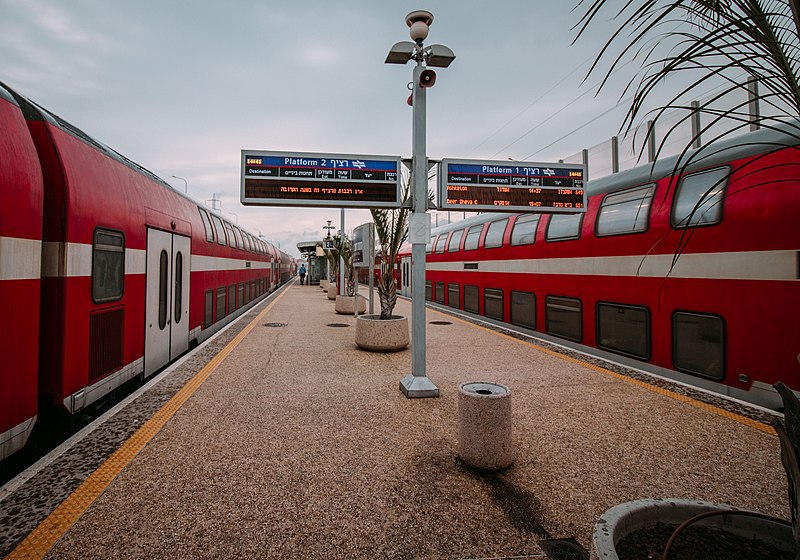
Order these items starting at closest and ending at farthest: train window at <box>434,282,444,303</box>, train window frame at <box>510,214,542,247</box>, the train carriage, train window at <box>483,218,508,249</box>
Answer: the train carriage
train window frame at <box>510,214,542,247</box>
train window at <box>483,218,508,249</box>
train window at <box>434,282,444,303</box>

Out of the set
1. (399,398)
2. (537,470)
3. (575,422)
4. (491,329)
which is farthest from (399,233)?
(537,470)

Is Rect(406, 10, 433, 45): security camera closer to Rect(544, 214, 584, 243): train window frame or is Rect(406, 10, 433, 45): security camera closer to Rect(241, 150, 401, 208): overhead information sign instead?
Rect(241, 150, 401, 208): overhead information sign

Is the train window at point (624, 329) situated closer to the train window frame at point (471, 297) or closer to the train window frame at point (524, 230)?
the train window frame at point (524, 230)

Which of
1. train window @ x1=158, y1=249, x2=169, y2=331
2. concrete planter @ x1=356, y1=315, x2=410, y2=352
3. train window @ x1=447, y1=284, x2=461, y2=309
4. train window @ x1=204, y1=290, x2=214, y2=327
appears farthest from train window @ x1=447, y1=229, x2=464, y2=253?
train window @ x1=158, y1=249, x2=169, y2=331

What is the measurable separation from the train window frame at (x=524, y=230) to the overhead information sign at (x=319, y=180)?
13.2 feet

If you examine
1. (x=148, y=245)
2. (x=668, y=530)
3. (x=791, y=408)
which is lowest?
(x=668, y=530)

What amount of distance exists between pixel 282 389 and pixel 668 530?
14.4 ft

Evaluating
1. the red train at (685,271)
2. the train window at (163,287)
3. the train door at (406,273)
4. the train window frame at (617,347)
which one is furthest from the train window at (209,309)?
the train door at (406,273)

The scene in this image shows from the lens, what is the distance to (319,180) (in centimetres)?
548

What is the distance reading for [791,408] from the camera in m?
1.52

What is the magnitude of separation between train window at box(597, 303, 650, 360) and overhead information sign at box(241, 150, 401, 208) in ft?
12.5

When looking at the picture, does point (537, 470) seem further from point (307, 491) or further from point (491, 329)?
point (491, 329)

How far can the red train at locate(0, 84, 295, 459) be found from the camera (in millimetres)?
2963

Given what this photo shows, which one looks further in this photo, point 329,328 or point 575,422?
point 329,328
